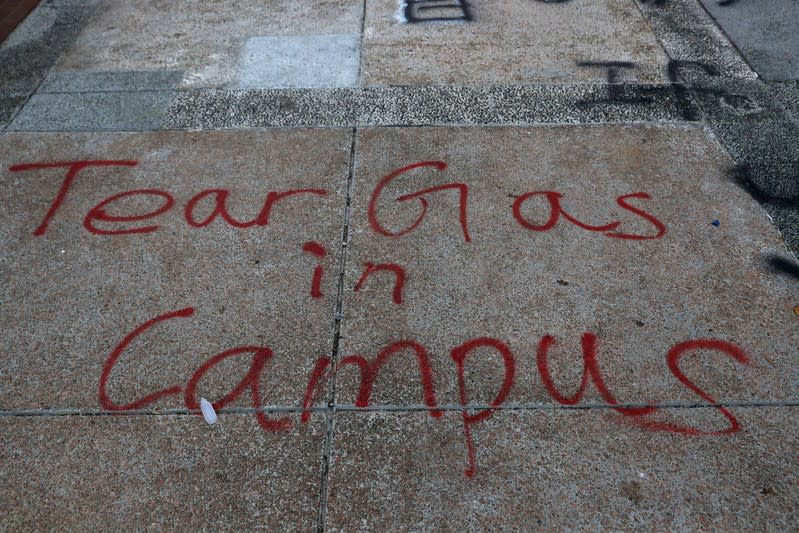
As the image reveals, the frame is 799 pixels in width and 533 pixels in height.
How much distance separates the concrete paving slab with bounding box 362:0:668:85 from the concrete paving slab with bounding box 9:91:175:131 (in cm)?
144

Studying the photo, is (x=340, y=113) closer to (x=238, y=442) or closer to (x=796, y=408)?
(x=238, y=442)

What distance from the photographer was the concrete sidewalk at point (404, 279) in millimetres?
2508

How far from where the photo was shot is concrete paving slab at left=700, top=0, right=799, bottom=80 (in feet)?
15.6

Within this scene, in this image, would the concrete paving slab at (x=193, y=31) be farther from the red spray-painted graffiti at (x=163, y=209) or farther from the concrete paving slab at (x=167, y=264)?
the red spray-painted graffiti at (x=163, y=209)

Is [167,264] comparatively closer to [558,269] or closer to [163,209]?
[163,209]

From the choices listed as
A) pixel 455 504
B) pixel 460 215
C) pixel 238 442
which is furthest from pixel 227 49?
pixel 455 504

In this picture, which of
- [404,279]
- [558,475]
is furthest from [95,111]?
[558,475]

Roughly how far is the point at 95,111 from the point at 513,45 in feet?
9.81

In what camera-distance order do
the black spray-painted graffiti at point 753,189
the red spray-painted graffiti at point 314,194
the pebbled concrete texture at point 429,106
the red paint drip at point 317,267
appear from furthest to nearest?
the pebbled concrete texture at point 429,106
the black spray-painted graffiti at point 753,189
the red spray-painted graffiti at point 314,194
the red paint drip at point 317,267

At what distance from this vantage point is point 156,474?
8.32ft

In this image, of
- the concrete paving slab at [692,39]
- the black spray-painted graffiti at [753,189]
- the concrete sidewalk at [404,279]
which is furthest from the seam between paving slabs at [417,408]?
the concrete paving slab at [692,39]

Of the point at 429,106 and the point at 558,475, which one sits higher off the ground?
the point at 429,106

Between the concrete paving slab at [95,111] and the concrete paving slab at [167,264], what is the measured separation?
0.38ft

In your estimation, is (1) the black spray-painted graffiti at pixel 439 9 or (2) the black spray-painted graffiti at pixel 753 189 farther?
(1) the black spray-painted graffiti at pixel 439 9
